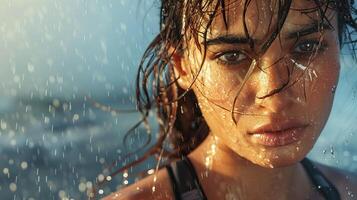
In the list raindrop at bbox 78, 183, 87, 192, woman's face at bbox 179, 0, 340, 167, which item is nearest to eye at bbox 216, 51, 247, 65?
woman's face at bbox 179, 0, 340, 167

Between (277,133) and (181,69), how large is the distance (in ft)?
2.17

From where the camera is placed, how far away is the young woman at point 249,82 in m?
2.62

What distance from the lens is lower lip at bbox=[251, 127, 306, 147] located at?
265cm

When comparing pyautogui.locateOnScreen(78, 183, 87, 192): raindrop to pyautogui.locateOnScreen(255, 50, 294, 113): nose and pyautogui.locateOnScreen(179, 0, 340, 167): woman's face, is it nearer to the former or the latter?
pyautogui.locateOnScreen(179, 0, 340, 167): woman's face

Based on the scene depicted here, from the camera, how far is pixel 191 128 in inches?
143

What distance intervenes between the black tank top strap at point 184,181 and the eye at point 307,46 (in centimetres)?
80

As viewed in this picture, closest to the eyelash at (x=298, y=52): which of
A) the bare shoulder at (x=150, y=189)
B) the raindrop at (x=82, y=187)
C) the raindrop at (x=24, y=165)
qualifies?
the bare shoulder at (x=150, y=189)

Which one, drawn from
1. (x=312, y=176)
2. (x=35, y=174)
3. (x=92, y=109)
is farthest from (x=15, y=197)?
(x=312, y=176)

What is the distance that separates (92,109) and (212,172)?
5.50 metres

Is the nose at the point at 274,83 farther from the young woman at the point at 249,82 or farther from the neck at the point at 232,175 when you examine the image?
the neck at the point at 232,175

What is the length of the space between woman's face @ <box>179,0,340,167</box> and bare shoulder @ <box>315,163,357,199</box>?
30.0 inches

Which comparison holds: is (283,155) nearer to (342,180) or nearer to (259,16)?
(259,16)

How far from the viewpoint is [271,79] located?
258cm

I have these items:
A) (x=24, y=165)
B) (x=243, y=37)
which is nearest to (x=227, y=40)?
(x=243, y=37)
